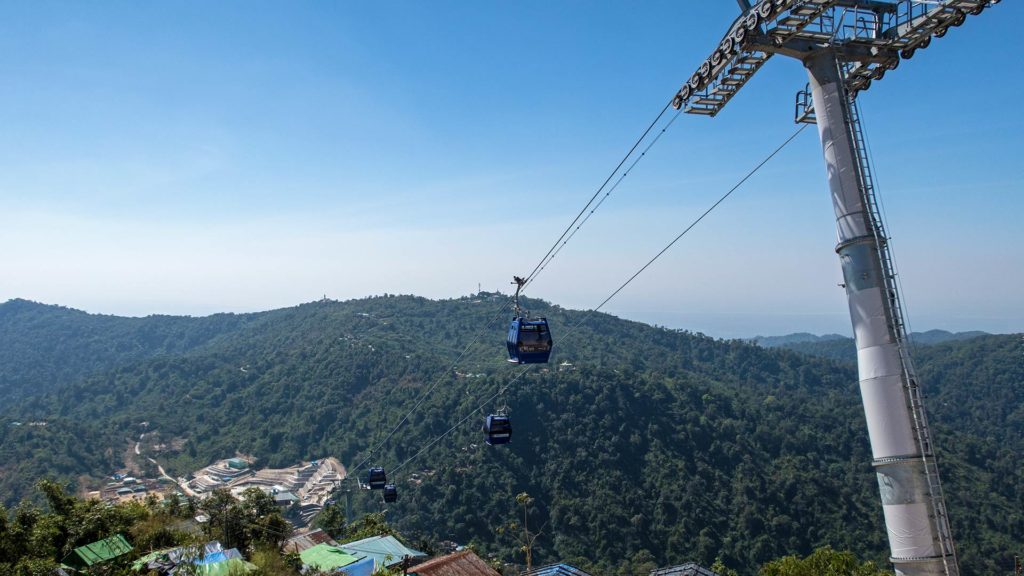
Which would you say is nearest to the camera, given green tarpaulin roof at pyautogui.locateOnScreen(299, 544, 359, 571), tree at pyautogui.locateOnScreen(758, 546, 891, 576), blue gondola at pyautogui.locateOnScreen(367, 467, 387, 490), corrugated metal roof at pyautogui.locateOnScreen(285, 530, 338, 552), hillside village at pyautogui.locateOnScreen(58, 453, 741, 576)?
tree at pyautogui.locateOnScreen(758, 546, 891, 576)

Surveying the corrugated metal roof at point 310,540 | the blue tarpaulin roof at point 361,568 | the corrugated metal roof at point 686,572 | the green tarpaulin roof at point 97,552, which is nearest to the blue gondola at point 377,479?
the corrugated metal roof at point 310,540

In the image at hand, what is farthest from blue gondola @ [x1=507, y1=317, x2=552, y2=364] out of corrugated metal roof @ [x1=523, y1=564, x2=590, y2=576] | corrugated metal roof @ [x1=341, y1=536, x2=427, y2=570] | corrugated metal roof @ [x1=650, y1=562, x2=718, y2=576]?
corrugated metal roof @ [x1=650, y1=562, x2=718, y2=576]

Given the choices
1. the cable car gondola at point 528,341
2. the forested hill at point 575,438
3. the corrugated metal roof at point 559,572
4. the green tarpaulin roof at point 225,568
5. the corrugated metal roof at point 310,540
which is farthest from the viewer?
the forested hill at point 575,438

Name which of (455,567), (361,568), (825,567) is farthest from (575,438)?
(825,567)

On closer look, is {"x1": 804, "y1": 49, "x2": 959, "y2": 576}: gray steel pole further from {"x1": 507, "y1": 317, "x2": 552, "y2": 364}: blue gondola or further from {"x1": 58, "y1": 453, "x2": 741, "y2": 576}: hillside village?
{"x1": 58, "y1": 453, "x2": 741, "y2": 576}: hillside village

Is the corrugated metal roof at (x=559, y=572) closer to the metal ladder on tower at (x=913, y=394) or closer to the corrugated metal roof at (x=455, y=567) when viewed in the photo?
the corrugated metal roof at (x=455, y=567)
